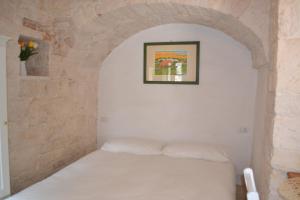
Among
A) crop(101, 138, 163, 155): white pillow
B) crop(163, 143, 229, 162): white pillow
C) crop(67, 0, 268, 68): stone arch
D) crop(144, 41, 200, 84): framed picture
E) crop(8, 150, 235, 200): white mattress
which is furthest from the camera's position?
crop(144, 41, 200, 84): framed picture

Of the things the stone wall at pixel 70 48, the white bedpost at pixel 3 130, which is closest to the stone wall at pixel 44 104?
the stone wall at pixel 70 48

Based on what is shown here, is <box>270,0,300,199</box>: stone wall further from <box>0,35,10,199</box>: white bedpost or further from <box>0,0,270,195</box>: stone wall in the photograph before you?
<box>0,35,10,199</box>: white bedpost

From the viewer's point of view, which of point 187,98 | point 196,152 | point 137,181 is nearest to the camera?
point 137,181

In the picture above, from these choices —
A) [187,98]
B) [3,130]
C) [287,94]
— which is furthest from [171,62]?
[3,130]

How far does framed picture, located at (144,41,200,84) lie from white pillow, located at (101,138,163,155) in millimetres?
901

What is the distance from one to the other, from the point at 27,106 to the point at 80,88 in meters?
0.90

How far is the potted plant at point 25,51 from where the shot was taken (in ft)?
8.05

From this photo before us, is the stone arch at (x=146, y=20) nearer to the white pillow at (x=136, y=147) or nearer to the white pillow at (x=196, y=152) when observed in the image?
the white pillow at (x=196, y=152)

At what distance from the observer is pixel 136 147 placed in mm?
3072

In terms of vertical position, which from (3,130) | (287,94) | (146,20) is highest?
(146,20)

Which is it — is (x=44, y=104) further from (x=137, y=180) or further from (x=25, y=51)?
(x=137, y=180)

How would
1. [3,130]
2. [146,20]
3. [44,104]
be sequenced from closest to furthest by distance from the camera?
[3,130], [44,104], [146,20]

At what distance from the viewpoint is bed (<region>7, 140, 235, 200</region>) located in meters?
1.87

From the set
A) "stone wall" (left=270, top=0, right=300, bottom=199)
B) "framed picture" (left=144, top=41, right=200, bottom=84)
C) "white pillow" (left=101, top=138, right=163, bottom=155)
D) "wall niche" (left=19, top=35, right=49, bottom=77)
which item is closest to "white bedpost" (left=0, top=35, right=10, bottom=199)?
"wall niche" (left=19, top=35, right=49, bottom=77)
